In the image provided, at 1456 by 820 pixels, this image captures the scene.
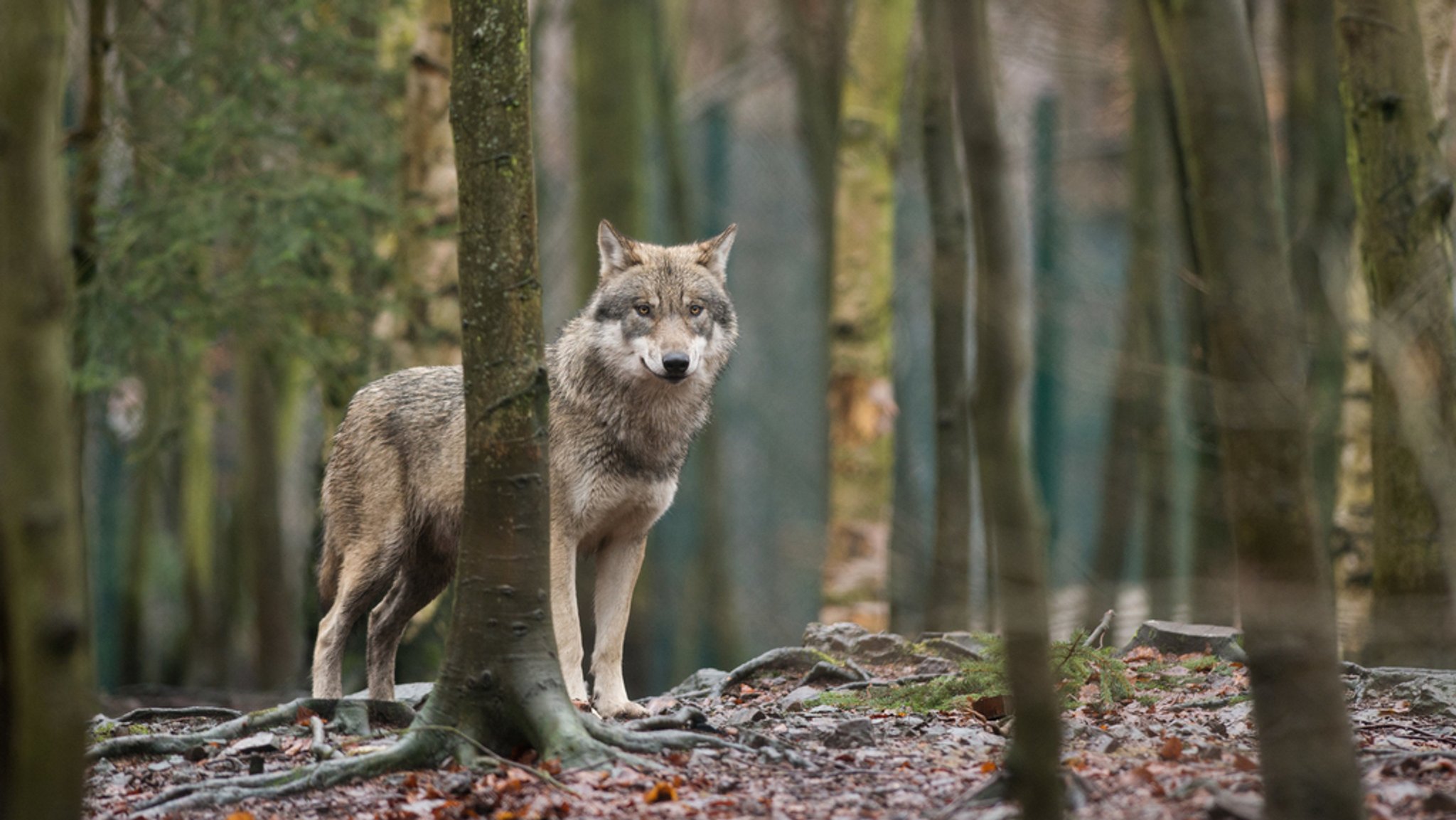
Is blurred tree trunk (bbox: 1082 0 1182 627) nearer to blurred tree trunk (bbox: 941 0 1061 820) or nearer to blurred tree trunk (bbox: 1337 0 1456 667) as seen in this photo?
blurred tree trunk (bbox: 1337 0 1456 667)

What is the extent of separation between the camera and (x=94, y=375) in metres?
9.88

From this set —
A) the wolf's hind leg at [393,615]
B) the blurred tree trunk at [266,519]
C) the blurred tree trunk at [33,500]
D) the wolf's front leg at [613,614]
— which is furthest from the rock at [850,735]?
the blurred tree trunk at [266,519]

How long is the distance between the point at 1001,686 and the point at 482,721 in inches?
81.9

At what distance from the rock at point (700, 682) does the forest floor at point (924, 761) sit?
2.23ft

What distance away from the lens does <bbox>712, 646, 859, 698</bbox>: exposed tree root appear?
21.9 feet

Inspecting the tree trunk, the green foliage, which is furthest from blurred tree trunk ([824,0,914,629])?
the tree trunk

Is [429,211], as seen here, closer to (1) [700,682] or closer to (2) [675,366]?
(2) [675,366]

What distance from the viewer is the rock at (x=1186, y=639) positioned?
6.07 meters

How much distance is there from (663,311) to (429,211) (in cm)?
447

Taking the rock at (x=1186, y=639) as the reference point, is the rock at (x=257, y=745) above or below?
below

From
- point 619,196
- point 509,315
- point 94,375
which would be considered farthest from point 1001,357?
point 94,375

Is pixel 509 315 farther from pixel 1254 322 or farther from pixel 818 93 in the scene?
pixel 818 93

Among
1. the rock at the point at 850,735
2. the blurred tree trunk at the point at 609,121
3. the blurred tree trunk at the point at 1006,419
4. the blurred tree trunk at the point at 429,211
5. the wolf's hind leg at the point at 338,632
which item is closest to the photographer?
the blurred tree trunk at the point at 1006,419

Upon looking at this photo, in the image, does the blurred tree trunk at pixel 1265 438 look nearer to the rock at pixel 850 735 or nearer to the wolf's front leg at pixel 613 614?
the rock at pixel 850 735
